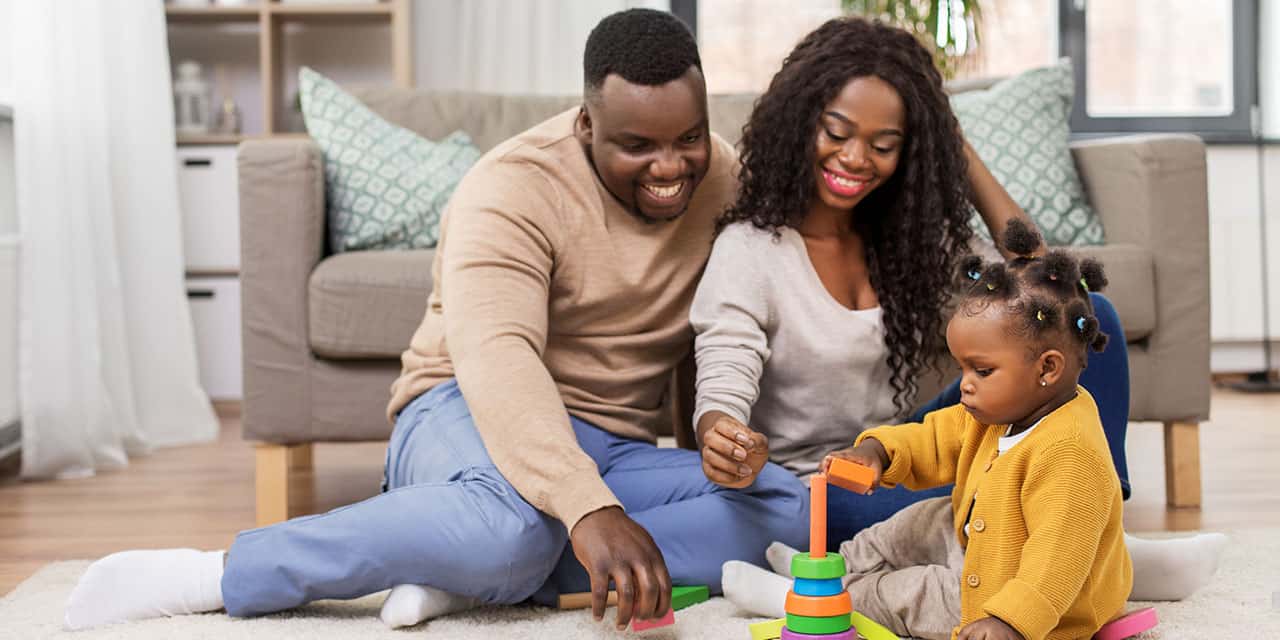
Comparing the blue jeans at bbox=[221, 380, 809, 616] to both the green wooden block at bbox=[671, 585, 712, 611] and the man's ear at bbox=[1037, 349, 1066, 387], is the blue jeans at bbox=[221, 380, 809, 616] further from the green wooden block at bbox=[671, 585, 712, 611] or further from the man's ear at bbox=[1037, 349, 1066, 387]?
the man's ear at bbox=[1037, 349, 1066, 387]

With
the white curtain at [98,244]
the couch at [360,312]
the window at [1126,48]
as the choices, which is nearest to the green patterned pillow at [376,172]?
the couch at [360,312]

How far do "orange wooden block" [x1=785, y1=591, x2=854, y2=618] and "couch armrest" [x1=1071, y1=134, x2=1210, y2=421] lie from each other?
1133 millimetres

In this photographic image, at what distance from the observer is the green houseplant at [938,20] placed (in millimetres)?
3439

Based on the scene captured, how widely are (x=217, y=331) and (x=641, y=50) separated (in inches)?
96.0

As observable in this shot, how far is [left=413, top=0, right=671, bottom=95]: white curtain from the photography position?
4.03 meters

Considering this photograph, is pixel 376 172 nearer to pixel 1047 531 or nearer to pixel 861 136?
pixel 861 136

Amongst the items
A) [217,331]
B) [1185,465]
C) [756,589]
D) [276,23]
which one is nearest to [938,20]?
[1185,465]

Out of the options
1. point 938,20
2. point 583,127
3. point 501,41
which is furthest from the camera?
point 501,41

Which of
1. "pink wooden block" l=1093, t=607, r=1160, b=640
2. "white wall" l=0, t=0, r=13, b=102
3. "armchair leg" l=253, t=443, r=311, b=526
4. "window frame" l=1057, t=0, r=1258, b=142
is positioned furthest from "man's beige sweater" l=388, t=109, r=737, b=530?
"window frame" l=1057, t=0, r=1258, b=142

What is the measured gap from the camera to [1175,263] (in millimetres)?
2125

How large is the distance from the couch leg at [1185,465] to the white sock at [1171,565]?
68 cm

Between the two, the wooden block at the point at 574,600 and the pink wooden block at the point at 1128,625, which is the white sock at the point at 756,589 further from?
the pink wooden block at the point at 1128,625

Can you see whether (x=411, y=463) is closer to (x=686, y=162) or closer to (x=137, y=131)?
(x=686, y=162)

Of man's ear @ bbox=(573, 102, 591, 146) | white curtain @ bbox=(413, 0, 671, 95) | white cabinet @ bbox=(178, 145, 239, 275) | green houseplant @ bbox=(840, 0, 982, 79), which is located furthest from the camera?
white curtain @ bbox=(413, 0, 671, 95)
